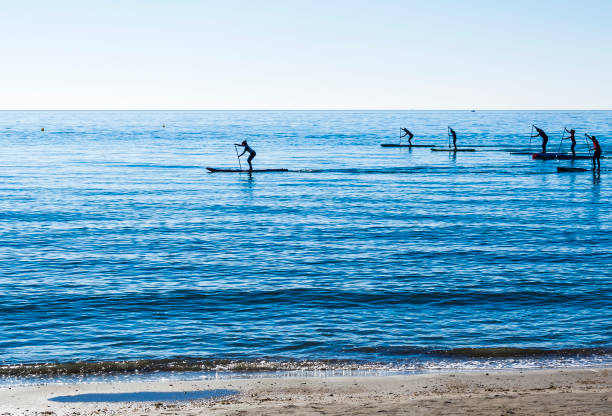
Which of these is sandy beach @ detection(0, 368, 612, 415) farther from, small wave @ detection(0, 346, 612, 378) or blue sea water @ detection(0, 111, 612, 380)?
blue sea water @ detection(0, 111, 612, 380)

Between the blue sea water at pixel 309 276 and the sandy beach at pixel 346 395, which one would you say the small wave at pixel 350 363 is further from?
the sandy beach at pixel 346 395

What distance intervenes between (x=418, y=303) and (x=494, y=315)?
1977 mm

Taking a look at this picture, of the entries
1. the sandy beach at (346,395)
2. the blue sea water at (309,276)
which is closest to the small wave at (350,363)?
the blue sea water at (309,276)

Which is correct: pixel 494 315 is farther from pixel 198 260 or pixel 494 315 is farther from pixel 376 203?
pixel 376 203

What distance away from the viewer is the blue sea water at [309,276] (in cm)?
1611

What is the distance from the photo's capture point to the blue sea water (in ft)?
52.9

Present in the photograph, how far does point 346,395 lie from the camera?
1268cm

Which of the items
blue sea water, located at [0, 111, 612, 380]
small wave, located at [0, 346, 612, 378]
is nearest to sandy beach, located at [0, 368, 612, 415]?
small wave, located at [0, 346, 612, 378]

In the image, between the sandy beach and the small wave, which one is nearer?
the sandy beach

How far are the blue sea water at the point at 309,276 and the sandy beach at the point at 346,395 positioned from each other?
1275 millimetres

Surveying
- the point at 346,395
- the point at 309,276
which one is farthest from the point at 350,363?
the point at 309,276

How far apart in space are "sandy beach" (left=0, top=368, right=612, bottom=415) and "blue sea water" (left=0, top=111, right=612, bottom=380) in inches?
50.2

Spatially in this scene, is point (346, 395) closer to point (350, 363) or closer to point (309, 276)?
point (350, 363)

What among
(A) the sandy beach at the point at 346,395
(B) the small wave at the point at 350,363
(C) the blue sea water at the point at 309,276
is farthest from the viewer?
(C) the blue sea water at the point at 309,276
